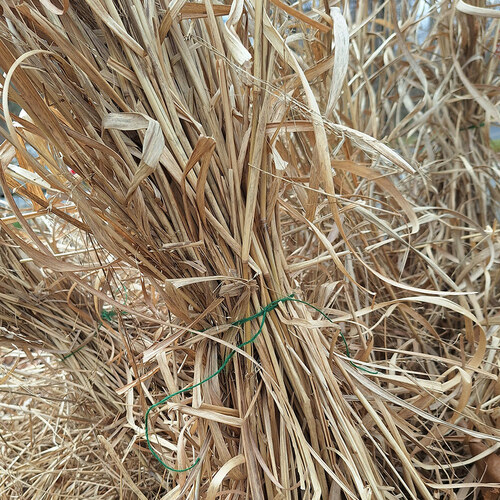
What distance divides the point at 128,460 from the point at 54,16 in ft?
1.71

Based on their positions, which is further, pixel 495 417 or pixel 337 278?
pixel 337 278

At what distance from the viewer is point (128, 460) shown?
67cm

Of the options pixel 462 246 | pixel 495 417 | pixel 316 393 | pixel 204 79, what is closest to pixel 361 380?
pixel 316 393

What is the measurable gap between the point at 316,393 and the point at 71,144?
276 millimetres

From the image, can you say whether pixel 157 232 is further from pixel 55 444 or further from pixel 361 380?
pixel 55 444

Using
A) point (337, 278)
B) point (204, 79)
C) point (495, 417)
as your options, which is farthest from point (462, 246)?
point (204, 79)

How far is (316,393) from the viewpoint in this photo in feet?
1.45

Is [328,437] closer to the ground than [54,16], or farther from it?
closer to the ground

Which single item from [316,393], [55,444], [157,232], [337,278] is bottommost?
[55,444]

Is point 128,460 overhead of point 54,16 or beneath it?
beneath

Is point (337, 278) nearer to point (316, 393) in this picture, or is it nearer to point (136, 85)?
point (316, 393)

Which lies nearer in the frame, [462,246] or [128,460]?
[128,460]

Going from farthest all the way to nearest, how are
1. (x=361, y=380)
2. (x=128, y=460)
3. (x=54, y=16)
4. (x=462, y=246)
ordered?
1. (x=462, y=246)
2. (x=128, y=460)
3. (x=361, y=380)
4. (x=54, y=16)

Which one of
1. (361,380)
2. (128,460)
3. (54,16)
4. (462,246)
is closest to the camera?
(54,16)
